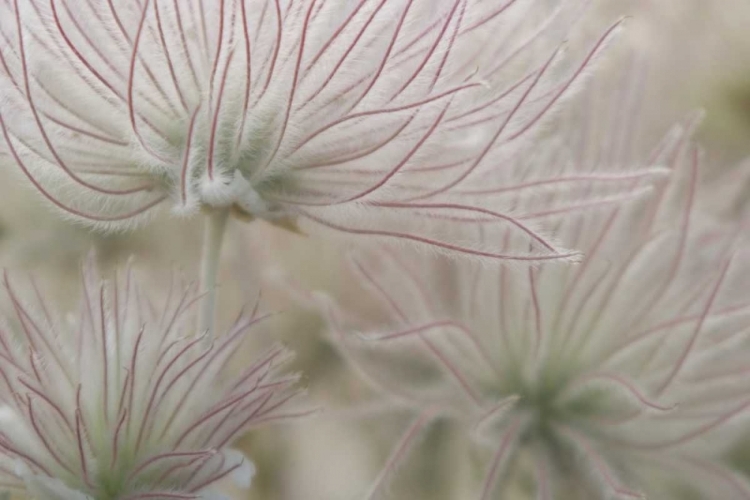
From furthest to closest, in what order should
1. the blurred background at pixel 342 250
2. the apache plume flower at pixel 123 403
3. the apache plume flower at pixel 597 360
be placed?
1. the blurred background at pixel 342 250
2. the apache plume flower at pixel 597 360
3. the apache plume flower at pixel 123 403

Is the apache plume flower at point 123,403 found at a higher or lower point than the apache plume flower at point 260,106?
lower

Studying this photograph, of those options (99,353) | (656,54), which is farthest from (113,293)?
(656,54)

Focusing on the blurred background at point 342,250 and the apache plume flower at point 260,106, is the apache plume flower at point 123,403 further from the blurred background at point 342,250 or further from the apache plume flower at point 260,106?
the blurred background at point 342,250

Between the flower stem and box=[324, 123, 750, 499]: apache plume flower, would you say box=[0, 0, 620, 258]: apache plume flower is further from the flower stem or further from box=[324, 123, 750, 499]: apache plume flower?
box=[324, 123, 750, 499]: apache plume flower

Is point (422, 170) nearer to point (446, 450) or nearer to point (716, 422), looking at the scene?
point (716, 422)

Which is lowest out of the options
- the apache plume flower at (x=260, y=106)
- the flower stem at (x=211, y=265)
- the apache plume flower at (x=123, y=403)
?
the apache plume flower at (x=123, y=403)

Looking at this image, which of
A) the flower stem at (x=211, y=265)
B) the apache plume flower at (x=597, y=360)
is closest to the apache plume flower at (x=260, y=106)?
the flower stem at (x=211, y=265)
